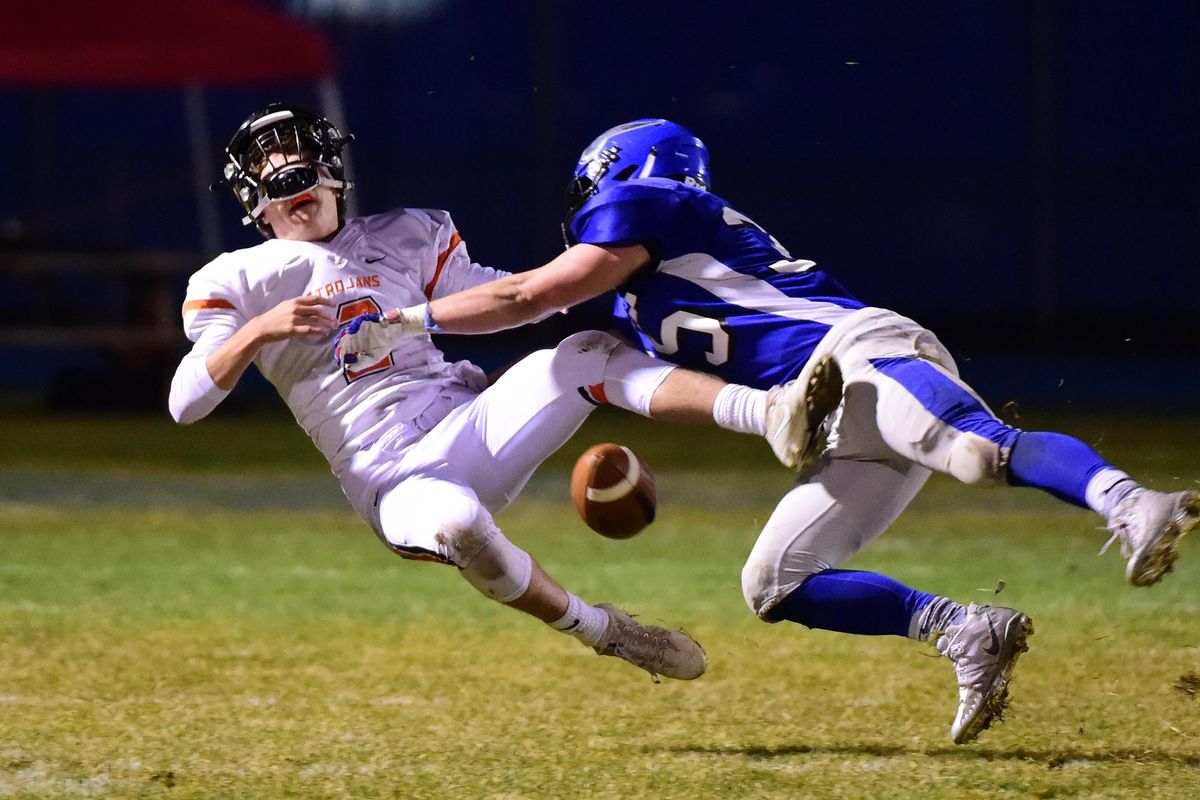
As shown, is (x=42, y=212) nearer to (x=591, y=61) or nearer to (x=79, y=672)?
(x=591, y=61)

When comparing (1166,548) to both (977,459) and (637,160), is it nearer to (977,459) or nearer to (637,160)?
(977,459)

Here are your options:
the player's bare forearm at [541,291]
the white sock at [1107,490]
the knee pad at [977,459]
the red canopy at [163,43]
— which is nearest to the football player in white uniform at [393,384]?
the player's bare forearm at [541,291]

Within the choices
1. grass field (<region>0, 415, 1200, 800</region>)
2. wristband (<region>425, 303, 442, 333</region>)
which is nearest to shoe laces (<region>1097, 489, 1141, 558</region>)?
grass field (<region>0, 415, 1200, 800</region>)

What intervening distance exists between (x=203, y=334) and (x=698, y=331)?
1.11 meters

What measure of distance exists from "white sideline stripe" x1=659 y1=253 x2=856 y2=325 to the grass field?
3.03 feet

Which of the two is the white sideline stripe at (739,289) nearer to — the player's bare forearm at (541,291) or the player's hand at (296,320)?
the player's bare forearm at (541,291)

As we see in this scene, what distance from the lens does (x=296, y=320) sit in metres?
3.70

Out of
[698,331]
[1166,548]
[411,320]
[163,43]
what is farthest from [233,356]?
[163,43]

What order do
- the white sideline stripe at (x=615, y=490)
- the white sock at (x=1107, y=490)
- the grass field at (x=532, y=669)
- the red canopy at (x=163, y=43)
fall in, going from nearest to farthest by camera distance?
1. the white sock at (x=1107, y=490)
2. the grass field at (x=532, y=669)
3. the white sideline stripe at (x=615, y=490)
4. the red canopy at (x=163, y=43)

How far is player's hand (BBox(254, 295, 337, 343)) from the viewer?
370 cm

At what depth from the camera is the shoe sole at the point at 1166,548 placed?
2.99m

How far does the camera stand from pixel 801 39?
14.1 m

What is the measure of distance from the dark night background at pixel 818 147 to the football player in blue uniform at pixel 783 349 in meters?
8.78

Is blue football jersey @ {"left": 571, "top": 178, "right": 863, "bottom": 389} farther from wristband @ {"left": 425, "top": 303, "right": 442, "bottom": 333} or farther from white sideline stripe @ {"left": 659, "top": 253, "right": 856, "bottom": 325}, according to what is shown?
wristband @ {"left": 425, "top": 303, "right": 442, "bottom": 333}
